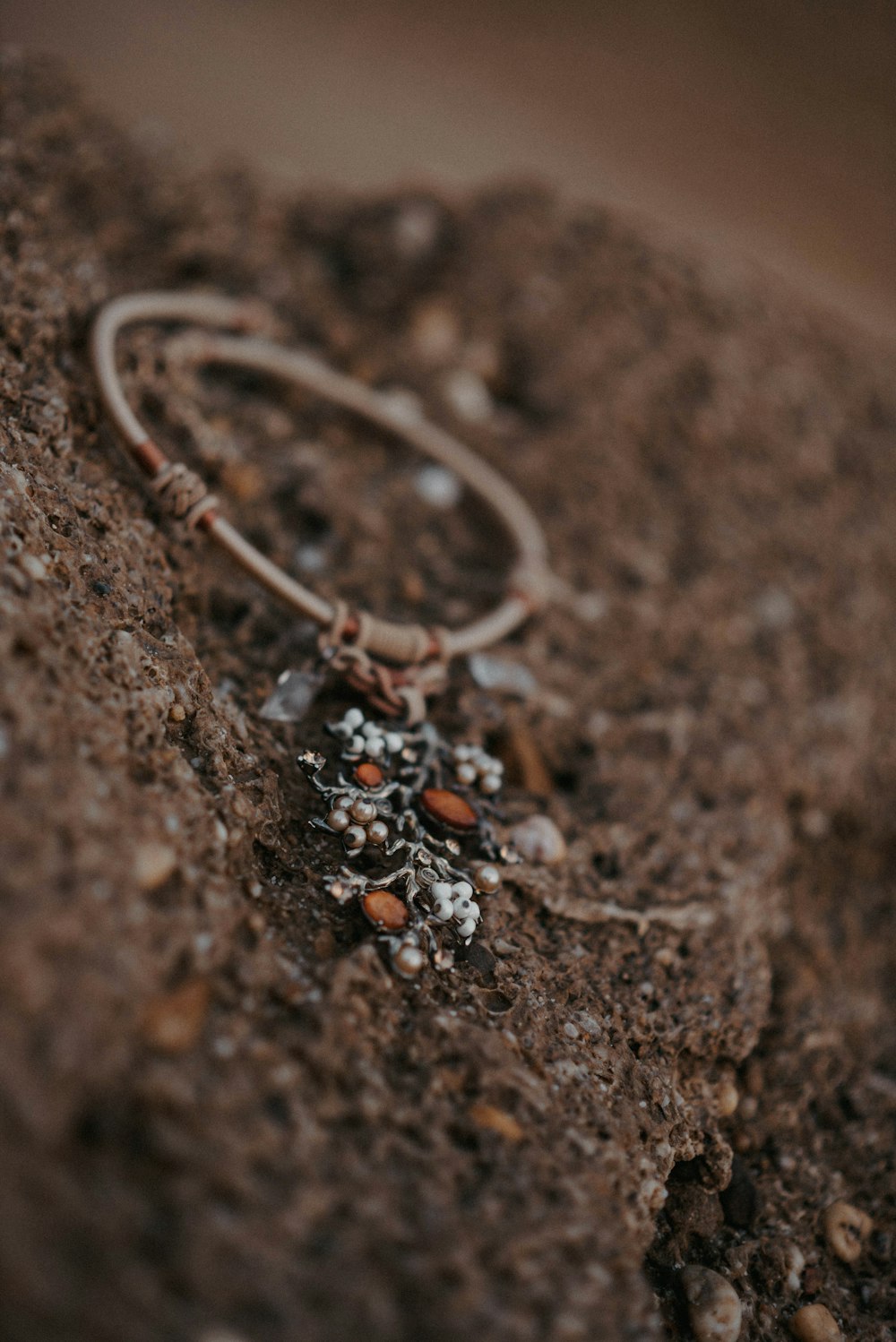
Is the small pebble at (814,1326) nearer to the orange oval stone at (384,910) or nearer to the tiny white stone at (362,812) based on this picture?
the orange oval stone at (384,910)

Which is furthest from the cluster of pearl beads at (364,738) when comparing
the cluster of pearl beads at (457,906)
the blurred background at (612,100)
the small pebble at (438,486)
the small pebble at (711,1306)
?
the blurred background at (612,100)

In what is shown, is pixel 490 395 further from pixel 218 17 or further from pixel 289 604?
pixel 218 17

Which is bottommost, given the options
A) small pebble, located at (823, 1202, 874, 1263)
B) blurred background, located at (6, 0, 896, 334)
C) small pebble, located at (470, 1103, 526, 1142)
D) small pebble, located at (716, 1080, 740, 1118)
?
small pebble, located at (823, 1202, 874, 1263)

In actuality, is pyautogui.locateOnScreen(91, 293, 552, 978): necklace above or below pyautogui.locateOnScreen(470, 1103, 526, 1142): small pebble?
above

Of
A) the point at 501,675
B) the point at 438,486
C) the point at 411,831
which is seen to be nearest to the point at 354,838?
the point at 411,831

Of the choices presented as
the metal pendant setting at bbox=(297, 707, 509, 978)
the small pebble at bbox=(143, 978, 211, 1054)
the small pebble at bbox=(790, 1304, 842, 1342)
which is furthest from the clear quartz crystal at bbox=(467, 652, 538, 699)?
the small pebble at bbox=(790, 1304, 842, 1342)

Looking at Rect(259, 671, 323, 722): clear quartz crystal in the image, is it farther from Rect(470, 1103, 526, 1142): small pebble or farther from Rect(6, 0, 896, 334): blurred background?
Rect(6, 0, 896, 334): blurred background

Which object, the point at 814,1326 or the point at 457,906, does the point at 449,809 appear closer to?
the point at 457,906

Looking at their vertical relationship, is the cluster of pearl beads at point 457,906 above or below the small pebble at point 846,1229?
above
